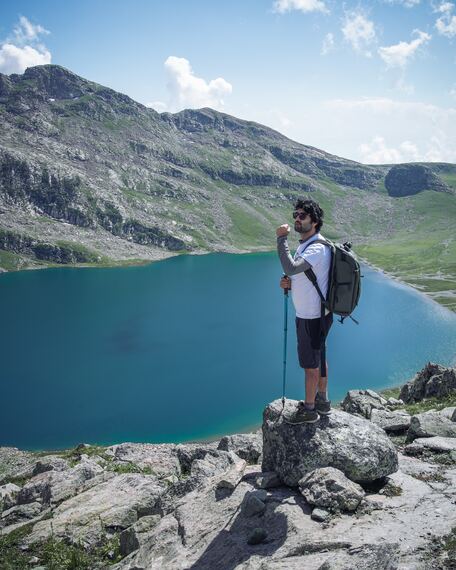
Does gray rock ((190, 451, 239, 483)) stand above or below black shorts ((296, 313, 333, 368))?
below

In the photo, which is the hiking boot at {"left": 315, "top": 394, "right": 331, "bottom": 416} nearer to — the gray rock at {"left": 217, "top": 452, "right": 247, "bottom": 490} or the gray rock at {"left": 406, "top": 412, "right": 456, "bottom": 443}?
the gray rock at {"left": 217, "top": 452, "right": 247, "bottom": 490}

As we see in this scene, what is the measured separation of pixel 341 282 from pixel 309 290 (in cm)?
84

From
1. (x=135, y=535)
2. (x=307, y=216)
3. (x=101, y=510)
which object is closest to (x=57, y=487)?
(x=101, y=510)

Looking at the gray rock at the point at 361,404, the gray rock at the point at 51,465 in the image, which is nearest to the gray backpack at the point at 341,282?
the gray rock at the point at 361,404

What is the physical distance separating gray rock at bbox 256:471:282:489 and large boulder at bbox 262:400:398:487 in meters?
0.14

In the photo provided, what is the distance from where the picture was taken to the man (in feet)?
35.5

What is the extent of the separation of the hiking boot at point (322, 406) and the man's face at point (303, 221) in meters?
4.62

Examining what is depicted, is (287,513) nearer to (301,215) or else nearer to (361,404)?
(301,215)

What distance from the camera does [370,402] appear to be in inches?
1330

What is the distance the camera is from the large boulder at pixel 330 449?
36.0 ft

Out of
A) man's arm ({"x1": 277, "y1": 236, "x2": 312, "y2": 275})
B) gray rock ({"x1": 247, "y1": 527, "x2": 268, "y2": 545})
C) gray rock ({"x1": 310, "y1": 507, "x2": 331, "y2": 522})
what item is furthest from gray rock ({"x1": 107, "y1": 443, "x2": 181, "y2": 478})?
man's arm ({"x1": 277, "y1": 236, "x2": 312, "y2": 275})

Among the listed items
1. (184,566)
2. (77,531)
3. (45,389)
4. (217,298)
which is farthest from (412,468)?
(217,298)

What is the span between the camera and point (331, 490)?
9.83 metres

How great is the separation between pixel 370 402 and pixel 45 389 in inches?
2177
